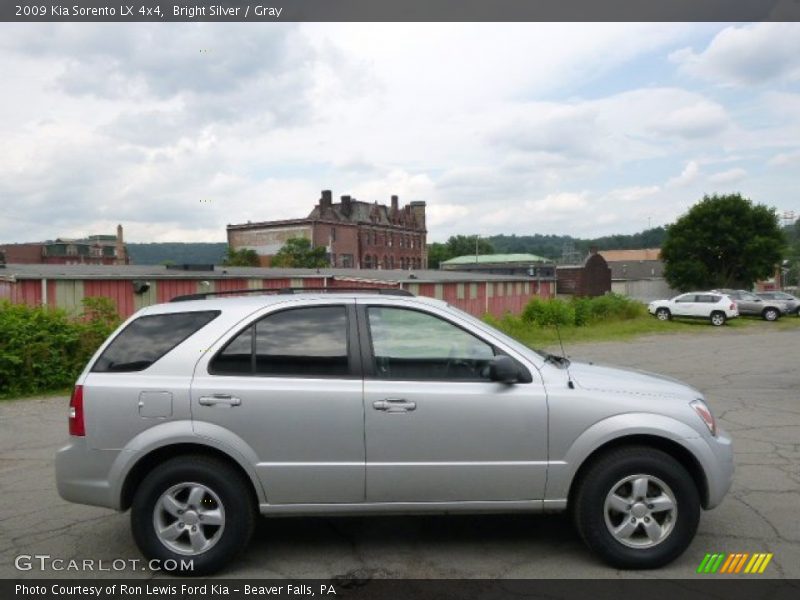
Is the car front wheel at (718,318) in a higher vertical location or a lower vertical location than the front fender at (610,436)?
lower

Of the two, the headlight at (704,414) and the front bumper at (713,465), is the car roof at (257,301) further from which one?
the front bumper at (713,465)

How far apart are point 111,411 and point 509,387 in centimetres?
246

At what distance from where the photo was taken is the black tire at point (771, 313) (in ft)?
113

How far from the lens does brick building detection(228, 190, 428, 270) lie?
85500 millimetres

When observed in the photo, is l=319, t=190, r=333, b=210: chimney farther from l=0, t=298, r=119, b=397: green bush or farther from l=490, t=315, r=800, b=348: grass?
l=0, t=298, r=119, b=397: green bush

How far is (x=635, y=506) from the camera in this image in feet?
13.0

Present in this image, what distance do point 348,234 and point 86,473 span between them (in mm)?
86456

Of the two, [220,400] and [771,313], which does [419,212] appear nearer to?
[771,313]

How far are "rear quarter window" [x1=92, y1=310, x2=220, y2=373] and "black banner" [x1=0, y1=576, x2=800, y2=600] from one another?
4.29 ft

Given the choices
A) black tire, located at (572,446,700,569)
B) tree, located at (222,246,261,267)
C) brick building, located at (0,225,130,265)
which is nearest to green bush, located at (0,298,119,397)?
black tire, located at (572,446,700,569)

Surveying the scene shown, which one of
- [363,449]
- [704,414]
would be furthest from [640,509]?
[363,449]

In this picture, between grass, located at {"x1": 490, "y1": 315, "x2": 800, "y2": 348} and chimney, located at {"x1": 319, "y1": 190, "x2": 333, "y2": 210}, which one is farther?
chimney, located at {"x1": 319, "y1": 190, "x2": 333, "y2": 210}

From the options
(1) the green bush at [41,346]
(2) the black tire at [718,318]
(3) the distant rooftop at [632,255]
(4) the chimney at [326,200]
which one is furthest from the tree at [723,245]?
(1) the green bush at [41,346]

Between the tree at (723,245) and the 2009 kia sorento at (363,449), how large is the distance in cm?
5703
